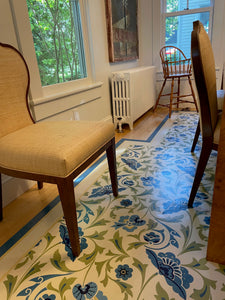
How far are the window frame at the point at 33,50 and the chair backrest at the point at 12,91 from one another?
244 mm

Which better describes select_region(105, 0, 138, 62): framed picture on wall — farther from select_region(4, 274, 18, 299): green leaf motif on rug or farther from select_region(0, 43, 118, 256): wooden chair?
select_region(4, 274, 18, 299): green leaf motif on rug

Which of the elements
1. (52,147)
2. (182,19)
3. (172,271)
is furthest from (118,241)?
(182,19)

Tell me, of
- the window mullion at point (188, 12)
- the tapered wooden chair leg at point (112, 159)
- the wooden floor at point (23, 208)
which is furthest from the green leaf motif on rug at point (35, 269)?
the window mullion at point (188, 12)

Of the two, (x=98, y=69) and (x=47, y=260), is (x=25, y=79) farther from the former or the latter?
(x=98, y=69)

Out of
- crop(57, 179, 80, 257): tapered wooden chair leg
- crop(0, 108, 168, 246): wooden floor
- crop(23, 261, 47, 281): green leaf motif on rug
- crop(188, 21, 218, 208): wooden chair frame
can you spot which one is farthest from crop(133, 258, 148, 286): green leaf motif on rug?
crop(0, 108, 168, 246): wooden floor

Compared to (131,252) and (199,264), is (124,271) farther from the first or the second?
(199,264)

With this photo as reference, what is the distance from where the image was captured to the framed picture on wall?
2.53 m

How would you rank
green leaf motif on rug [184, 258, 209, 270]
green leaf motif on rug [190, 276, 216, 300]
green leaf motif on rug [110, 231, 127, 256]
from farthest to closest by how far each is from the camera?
green leaf motif on rug [110, 231, 127, 256] < green leaf motif on rug [184, 258, 209, 270] < green leaf motif on rug [190, 276, 216, 300]

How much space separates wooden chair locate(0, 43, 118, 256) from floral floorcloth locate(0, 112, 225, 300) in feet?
0.40

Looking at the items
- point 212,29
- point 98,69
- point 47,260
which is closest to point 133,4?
point 212,29

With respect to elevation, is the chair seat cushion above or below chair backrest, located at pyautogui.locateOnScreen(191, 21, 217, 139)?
below

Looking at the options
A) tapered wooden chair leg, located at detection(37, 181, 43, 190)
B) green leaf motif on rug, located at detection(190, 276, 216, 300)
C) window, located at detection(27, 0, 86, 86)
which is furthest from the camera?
window, located at detection(27, 0, 86, 86)

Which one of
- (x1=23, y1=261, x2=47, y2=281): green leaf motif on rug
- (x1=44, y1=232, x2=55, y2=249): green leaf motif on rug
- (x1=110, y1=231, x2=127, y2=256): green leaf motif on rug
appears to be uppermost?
(x1=110, y1=231, x2=127, y2=256): green leaf motif on rug

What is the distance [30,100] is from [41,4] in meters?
0.74
